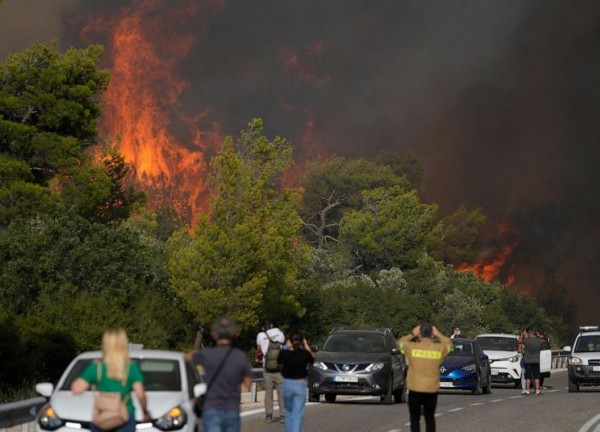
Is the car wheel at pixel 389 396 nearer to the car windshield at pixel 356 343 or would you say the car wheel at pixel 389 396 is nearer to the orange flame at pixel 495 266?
the car windshield at pixel 356 343

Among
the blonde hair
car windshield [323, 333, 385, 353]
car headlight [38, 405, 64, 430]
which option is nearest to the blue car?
car windshield [323, 333, 385, 353]

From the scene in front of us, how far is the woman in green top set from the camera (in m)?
11.4

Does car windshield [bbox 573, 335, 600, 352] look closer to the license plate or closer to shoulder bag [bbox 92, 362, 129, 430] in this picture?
the license plate

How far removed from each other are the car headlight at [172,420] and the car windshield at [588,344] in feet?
82.7

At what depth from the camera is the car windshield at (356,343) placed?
31.7 meters

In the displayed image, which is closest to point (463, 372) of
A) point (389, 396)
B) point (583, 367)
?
point (583, 367)

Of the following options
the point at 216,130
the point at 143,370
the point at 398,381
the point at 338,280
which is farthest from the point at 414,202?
the point at 143,370

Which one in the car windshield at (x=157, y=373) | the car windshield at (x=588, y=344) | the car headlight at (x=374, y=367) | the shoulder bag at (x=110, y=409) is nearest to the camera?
the shoulder bag at (x=110, y=409)

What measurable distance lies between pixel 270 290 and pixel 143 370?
4356 cm

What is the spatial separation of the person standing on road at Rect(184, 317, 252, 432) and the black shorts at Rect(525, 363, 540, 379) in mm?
25349

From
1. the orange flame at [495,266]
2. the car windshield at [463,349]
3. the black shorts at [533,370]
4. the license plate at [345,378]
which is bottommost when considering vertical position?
the license plate at [345,378]

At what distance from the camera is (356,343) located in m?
32.0

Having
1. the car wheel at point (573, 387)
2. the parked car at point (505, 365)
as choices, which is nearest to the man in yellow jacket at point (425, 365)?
the car wheel at point (573, 387)

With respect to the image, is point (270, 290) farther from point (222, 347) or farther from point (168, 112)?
point (168, 112)
